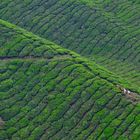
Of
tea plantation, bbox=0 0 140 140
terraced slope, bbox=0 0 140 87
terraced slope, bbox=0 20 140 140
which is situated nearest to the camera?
terraced slope, bbox=0 20 140 140

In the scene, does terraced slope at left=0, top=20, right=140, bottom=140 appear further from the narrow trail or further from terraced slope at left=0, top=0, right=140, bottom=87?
terraced slope at left=0, top=0, right=140, bottom=87

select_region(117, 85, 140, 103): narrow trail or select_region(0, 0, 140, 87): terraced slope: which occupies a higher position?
select_region(117, 85, 140, 103): narrow trail

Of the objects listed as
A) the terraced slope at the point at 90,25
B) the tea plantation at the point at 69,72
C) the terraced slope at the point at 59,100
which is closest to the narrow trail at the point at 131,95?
the tea plantation at the point at 69,72

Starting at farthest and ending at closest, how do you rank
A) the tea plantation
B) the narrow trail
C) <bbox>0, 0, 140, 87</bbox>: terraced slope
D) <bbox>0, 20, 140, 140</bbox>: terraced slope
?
<bbox>0, 0, 140, 87</bbox>: terraced slope → the narrow trail → the tea plantation → <bbox>0, 20, 140, 140</bbox>: terraced slope

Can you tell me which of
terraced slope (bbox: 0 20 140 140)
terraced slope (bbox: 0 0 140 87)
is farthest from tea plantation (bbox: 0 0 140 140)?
terraced slope (bbox: 0 0 140 87)

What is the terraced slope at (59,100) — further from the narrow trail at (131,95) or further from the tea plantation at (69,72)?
the narrow trail at (131,95)

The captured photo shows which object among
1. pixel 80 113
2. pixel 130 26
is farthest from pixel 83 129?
pixel 130 26
